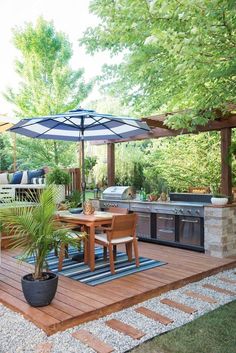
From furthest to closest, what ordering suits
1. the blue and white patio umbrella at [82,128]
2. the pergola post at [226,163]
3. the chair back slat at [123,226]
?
the pergola post at [226,163]
the blue and white patio umbrella at [82,128]
the chair back slat at [123,226]

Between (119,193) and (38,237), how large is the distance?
13.0 feet

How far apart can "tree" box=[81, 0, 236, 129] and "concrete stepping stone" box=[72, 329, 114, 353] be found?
2520 millimetres

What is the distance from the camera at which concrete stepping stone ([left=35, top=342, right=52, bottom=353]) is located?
8.52 feet

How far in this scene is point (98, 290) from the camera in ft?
12.4

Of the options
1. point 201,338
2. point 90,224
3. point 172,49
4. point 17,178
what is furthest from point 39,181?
point 201,338

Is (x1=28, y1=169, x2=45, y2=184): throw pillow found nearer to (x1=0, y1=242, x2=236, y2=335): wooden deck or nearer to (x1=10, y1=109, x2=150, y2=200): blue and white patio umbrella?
(x1=10, y1=109, x2=150, y2=200): blue and white patio umbrella

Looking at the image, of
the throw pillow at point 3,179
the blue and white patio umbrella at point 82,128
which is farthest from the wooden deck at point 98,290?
the throw pillow at point 3,179

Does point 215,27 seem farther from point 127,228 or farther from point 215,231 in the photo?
point 215,231

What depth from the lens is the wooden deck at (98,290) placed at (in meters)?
3.09

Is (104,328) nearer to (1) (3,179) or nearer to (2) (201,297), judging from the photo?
(2) (201,297)

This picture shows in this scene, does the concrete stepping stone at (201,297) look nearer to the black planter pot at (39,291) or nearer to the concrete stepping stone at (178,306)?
the concrete stepping stone at (178,306)

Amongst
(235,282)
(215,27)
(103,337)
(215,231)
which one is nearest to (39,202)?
(103,337)

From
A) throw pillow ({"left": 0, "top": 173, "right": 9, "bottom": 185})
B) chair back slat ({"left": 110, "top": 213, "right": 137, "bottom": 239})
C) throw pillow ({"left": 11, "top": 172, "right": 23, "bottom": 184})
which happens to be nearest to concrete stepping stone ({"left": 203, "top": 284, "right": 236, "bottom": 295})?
chair back slat ({"left": 110, "top": 213, "right": 137, "bottom": 239})

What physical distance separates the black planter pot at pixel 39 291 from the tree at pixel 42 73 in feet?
33.0
